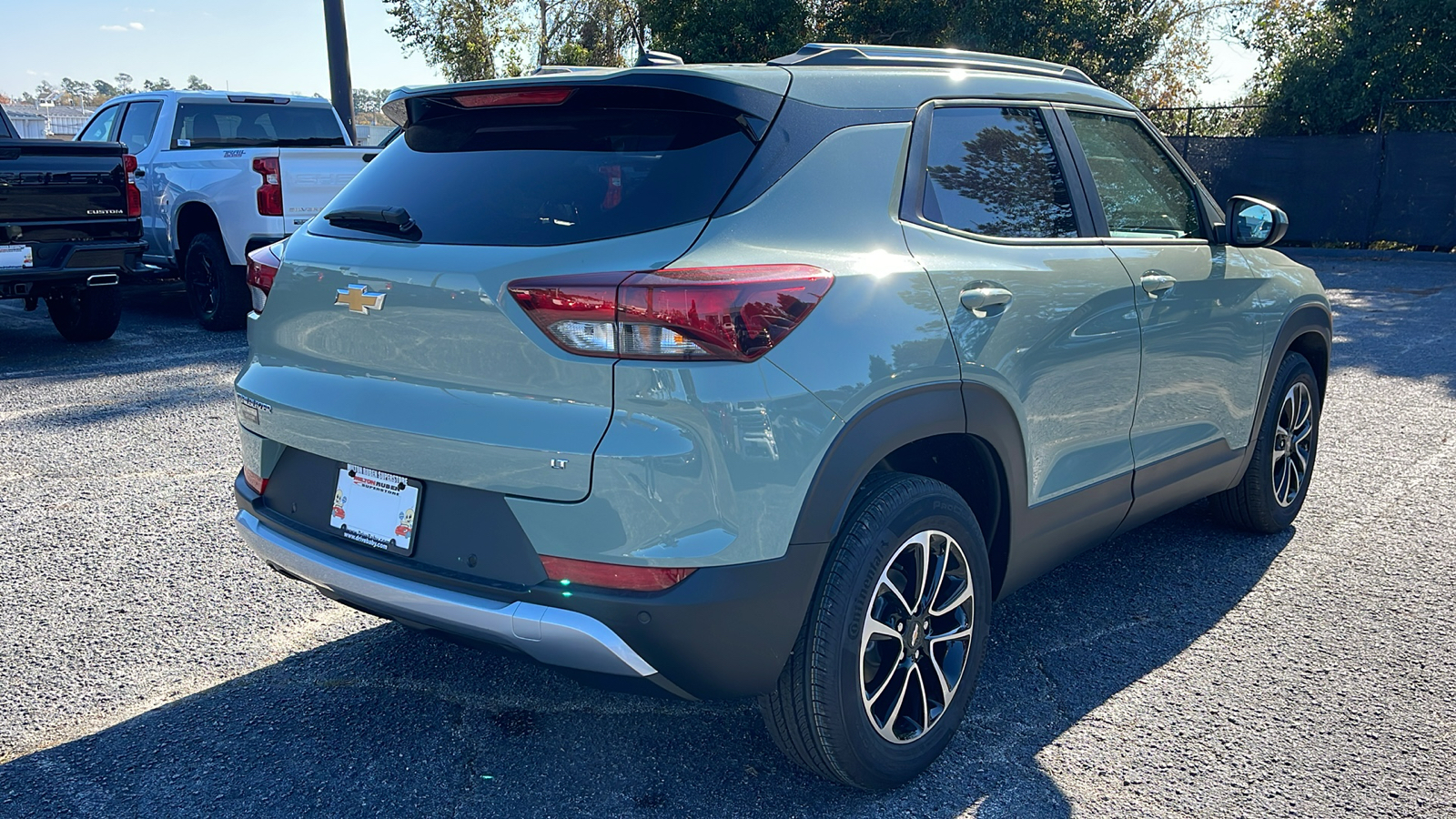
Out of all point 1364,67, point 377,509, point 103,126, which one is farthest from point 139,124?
point 1364,67

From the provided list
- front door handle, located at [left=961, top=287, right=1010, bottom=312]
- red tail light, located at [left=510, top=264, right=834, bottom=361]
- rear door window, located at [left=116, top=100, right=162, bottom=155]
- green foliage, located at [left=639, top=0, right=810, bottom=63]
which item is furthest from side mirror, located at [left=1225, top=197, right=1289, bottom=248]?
green foliage, located at [left=639, top=0, right=810, bottom=63]

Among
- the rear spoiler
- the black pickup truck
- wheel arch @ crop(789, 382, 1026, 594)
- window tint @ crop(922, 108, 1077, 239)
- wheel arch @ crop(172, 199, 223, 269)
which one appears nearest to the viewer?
wheel arch @ crop(789, 382, 1026, 594)

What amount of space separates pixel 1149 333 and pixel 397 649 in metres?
2.57

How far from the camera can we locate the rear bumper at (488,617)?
2346 mm

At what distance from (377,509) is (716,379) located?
928 millimetres

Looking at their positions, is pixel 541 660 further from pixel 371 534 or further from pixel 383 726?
pixel 383 726

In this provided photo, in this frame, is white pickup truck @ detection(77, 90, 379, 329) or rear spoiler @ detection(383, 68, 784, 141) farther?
white pickup truck @ detection(77, 90, 379, 329)

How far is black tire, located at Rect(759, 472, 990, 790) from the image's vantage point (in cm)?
255

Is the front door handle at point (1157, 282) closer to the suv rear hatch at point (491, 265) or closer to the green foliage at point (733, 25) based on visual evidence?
the suv rear hatch at point (491, 265)

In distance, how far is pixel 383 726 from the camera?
10.2ft

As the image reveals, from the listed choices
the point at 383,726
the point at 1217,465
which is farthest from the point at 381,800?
the point at 1217,465

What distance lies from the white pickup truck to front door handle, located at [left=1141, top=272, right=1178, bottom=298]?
6.95 meters

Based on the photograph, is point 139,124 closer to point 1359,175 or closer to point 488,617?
point 488,617

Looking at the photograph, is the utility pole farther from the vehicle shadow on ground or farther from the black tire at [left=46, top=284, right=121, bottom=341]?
the vehicle shadow on ground
